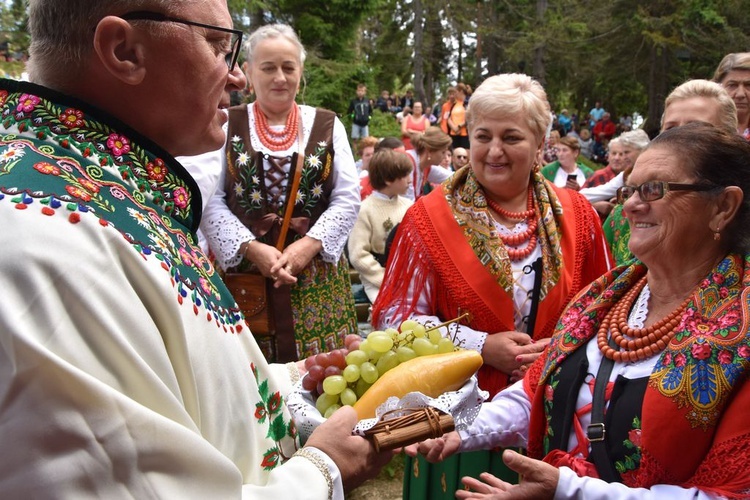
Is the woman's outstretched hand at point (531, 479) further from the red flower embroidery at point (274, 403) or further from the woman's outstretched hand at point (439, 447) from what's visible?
the red flower embroidery at point (274, 403)

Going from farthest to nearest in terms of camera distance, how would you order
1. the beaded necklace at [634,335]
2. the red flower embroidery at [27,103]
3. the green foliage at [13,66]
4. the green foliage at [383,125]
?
the green foliage at [383,125] < the green foliage at [13,66] < the beaded necklace at [634,335] < the red flower embroidery at [27,103]

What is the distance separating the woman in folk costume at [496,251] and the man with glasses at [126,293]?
1311mm

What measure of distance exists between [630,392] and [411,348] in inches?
25.0

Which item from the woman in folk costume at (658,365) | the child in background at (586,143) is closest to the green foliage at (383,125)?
the child in background at (586,143)

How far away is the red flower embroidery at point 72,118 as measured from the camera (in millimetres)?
1167

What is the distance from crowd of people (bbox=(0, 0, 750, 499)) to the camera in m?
0.96

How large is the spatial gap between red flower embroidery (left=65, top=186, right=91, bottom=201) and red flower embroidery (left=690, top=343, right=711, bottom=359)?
1507mm

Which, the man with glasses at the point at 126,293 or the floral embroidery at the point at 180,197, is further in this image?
the floral embroidery at the point at 180,197

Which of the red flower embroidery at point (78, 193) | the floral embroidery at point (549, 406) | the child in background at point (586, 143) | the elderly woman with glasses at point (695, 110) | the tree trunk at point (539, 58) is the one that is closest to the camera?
the red flower embroidery at point (78, 193)

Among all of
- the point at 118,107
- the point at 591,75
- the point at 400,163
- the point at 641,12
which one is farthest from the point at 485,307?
the point at 591,75

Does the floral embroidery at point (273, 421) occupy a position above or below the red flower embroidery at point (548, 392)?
above

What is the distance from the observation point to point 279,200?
10.7 feet

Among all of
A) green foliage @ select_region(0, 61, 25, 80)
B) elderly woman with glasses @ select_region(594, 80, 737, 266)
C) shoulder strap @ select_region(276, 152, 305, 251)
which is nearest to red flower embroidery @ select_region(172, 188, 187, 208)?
shoulder strap @ select_region(276, 152, 305, 251)

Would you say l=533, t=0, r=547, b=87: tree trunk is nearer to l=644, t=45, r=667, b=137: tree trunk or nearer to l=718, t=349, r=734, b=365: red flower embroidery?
l=644, t=45, r=667, b=137: tree trunk
